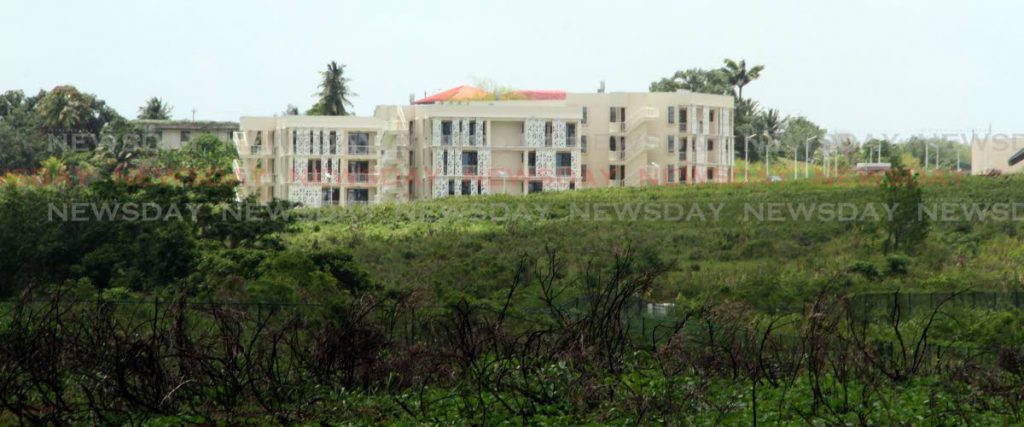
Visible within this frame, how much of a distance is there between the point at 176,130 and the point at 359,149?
33494mm

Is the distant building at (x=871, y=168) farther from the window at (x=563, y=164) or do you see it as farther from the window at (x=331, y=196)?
the window at (x=331, y=196)

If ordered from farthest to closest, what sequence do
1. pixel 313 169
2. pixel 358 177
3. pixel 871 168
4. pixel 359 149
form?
pixel 871 168, pixel 359 149, pixel 358 177, pixel 313 169

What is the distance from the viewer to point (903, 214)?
201 ft

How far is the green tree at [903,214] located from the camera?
61250mm

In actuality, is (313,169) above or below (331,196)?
above

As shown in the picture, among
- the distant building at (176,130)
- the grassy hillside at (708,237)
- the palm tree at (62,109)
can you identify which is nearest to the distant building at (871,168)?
the grassy hillside at (708,237)

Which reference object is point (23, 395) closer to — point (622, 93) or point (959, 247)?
point (959, 247)

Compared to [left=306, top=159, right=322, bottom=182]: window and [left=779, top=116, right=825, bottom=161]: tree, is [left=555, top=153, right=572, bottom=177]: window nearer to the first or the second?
[left=306, top=159, right=322, bottom=182]: window

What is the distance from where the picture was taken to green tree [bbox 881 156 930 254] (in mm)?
61250

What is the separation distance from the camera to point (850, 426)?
19469 millimetres

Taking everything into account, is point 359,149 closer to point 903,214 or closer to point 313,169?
point 313,169

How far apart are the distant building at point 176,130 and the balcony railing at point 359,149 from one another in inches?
1164

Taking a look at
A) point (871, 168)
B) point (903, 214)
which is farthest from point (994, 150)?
point (903, 214)

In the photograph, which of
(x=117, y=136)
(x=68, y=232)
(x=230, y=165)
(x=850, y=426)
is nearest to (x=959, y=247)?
(x=68, y=232)
